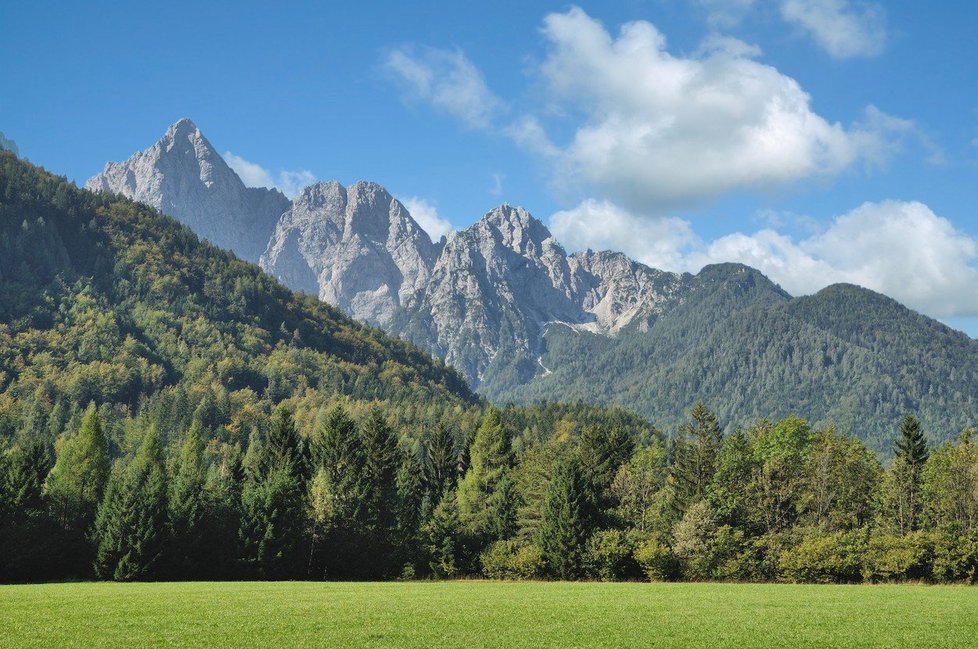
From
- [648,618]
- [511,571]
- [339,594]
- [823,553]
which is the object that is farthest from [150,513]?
[823,553]

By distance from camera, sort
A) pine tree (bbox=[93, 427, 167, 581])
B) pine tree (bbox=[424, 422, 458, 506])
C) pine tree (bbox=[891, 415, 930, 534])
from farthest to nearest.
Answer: pine tree (bbox=[424, 422, 458, 506]) < pine tree (bbox=[891, 415, 930, 534]) < pine tree (bbox=[93, 427, 167, 581])

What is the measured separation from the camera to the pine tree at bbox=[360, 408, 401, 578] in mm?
94312

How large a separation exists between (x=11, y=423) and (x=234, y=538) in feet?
425

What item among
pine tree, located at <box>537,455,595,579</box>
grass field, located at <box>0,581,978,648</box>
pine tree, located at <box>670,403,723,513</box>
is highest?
pine tree, located at <box>670,403,723,513</box>

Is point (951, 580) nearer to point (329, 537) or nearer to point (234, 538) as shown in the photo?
point (329, 537)

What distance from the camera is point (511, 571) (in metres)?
92.3

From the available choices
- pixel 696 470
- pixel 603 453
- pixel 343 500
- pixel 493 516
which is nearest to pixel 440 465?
pixel 603 453

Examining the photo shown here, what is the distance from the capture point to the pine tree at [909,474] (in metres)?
99.1

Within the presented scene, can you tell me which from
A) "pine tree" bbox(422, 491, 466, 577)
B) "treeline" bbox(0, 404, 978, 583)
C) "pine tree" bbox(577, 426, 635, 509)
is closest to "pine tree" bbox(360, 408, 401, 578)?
"treeline" bbox(0, 404, 978, 583)

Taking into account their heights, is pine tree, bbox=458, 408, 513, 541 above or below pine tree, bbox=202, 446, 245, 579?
above

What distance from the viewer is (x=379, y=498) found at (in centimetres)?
10412

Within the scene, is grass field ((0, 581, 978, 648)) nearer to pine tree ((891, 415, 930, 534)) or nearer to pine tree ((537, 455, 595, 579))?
pine tree ((537, 455, 595, 579))

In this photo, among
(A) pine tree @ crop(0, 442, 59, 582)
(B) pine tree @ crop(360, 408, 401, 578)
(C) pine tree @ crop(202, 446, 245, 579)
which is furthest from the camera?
(B) pine tree @ crop(360, 408, 401, 578)

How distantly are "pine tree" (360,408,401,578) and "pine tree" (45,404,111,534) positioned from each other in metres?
30.3
